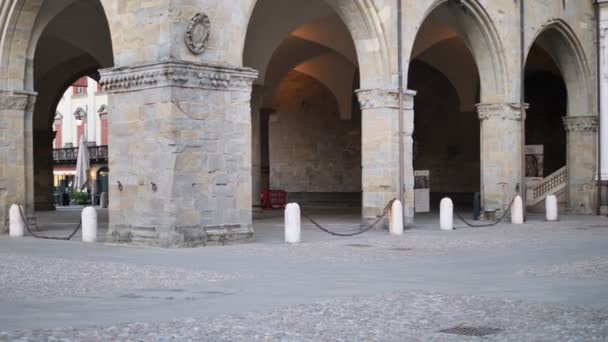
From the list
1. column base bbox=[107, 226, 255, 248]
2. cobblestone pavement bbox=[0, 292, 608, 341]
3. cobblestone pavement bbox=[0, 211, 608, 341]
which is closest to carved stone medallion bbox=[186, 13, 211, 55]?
column base bbox=[107, 226, 255, 248]

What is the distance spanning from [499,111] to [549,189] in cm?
526

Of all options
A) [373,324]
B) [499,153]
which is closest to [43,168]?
[499,153]

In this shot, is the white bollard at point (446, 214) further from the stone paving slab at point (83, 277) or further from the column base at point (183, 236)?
the stone paving slab at point (83, 277)

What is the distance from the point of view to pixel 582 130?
25.1 metres

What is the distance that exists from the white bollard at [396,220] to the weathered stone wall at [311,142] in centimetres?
1674

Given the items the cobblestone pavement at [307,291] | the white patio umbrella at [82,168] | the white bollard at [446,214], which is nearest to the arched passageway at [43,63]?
the white patio umbrella at [82,168]

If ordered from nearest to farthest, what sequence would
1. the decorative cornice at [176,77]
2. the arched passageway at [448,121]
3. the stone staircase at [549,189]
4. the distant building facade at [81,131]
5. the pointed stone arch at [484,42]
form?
the decorative cornice at [176,77] → the pointed stone arch at [484,42] → the stone staircase at [549,189] → the arched passageway at [448,121] → the distant building facade at [81,131]

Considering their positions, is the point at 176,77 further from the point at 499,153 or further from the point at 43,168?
the point at 43,168

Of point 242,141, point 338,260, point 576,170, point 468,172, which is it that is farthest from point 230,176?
point 468,172

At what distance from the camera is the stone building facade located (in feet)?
45.8

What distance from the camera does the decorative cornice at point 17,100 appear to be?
1753cm

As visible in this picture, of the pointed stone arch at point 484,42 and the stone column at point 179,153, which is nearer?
the stone column at point 179,153

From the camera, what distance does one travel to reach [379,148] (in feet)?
60.0

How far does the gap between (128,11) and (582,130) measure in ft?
50.8
